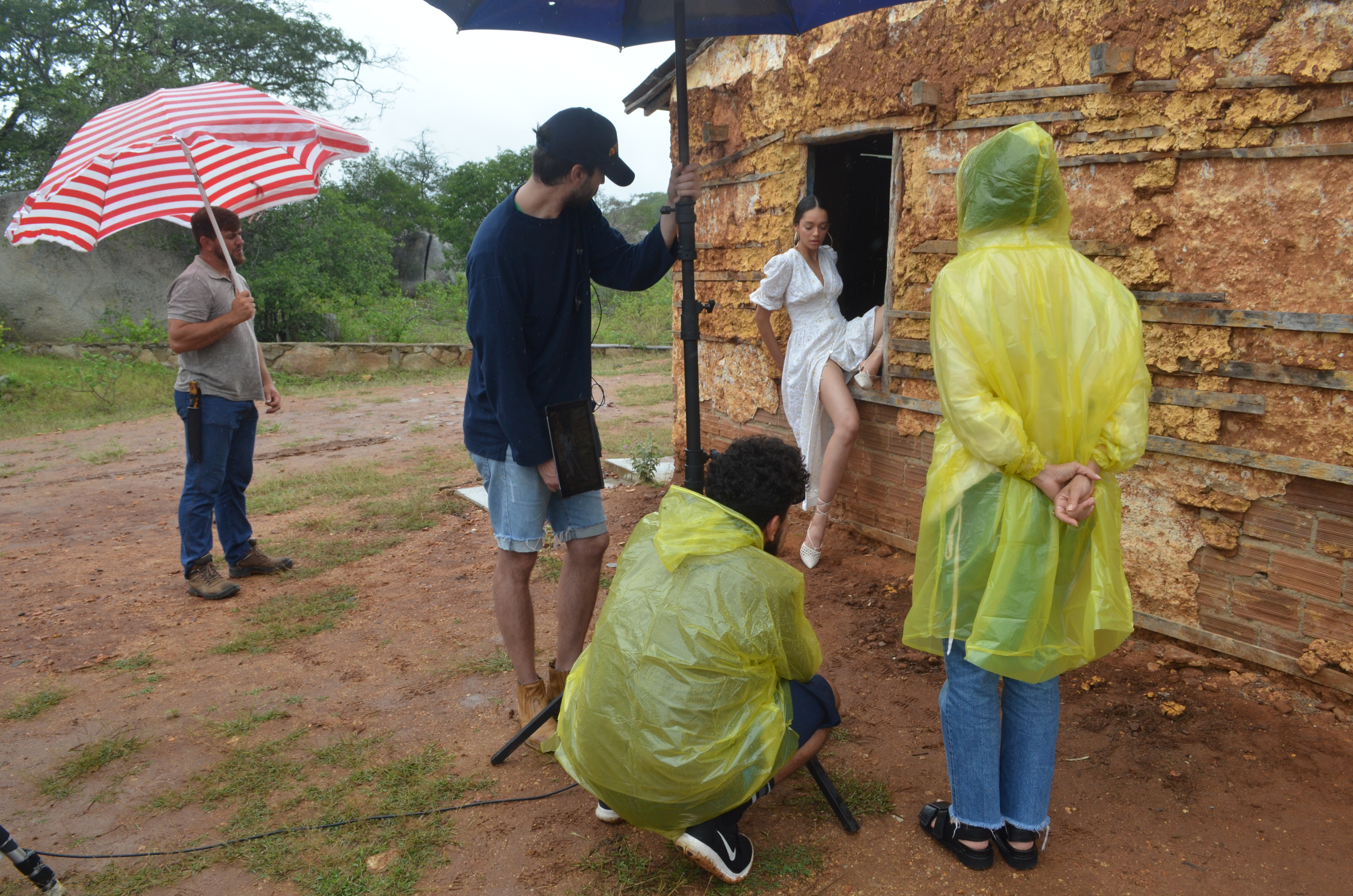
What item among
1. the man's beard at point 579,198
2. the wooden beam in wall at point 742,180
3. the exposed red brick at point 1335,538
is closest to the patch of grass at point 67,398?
the wooden beam in wall at point 742,180

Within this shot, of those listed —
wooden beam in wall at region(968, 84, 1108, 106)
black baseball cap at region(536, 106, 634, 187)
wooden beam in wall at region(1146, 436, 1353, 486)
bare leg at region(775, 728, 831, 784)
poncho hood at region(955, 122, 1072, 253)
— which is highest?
wooden beam in wall at region(968, 84, 1108, 106)

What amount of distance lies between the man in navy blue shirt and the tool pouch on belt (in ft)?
7.22

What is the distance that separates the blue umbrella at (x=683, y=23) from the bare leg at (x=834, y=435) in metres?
1.52

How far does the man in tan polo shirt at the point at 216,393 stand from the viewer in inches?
171

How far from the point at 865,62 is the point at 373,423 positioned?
6.90 metres

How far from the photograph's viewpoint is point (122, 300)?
1386 centimetres

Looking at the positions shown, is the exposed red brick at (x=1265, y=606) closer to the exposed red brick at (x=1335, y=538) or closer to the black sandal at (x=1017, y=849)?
the exposed red brick at (x=1335, y=538)

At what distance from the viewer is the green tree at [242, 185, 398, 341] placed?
13.6m

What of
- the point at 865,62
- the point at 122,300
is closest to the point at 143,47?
the point at 122,300

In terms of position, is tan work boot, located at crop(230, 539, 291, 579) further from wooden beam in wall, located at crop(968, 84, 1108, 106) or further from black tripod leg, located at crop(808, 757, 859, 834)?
wooden beam in wall, located at crop(968, 84, 1108, 106)

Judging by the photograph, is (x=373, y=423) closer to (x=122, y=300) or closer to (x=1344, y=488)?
(x=122, y=300)

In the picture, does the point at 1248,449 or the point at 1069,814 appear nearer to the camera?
the point at 1069,814

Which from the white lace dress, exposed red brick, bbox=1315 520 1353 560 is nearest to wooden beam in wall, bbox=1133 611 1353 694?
exposed red brick, bbox=1315 520 1353 560

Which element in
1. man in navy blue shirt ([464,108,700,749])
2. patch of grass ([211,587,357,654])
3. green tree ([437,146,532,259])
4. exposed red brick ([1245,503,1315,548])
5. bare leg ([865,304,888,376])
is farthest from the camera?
green tree ([437,146,532,259])
